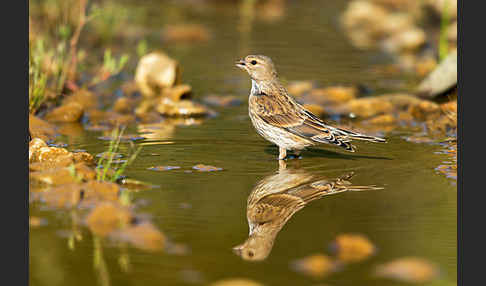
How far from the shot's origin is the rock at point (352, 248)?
6012mm

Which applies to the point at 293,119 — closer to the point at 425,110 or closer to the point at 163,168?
the point at 163,168

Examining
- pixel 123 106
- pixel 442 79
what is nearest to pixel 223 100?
pixel 123 106

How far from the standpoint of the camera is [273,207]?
7.44 m

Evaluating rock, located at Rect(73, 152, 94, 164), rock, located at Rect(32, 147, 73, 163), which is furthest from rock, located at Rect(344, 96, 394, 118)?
rock, located at Rect(32, 147, 73, 163)

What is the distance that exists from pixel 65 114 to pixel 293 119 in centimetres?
371

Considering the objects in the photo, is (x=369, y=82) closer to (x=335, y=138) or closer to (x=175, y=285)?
(x=335, y=138)

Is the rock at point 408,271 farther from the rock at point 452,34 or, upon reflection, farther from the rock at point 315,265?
the rock at point 452,34

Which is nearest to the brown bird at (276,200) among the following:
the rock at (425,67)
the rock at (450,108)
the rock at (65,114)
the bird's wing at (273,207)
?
the bird's wing at (273,207)

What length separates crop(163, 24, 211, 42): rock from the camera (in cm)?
1798

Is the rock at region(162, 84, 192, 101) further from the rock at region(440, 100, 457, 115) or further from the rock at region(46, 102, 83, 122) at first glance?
the rock at region(440, 100, 457, 115)

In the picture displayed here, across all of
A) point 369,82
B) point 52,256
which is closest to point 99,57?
point 369,82

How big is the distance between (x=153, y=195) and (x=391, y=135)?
170 inches

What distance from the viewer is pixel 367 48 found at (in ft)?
58.4

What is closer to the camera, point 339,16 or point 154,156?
point 154,156
